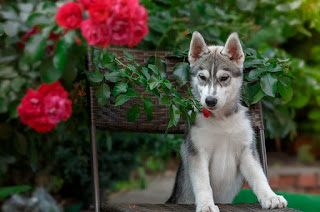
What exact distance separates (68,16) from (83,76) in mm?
801

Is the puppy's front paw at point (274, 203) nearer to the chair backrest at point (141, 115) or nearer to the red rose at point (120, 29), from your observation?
the chair backrest at point (141, 115)

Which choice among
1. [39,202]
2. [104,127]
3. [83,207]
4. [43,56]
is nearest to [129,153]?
[83,207]

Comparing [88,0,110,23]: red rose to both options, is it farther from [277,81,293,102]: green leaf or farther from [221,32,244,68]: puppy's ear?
[277,81,293,102]: green leaf

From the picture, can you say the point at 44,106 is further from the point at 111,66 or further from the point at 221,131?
the point at 221,131

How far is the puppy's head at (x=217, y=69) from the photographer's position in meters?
2.26

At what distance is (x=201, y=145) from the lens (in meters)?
2.34

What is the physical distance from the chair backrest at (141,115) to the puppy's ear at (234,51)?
0.34m

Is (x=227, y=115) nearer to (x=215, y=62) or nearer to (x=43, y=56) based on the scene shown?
(x=215, y=62)

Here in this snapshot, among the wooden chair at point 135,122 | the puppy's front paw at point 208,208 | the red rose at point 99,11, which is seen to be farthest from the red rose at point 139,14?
the puppy's front paw at point 208,208

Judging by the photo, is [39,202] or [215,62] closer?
[215,62]

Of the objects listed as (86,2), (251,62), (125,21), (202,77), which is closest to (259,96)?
(251,62)

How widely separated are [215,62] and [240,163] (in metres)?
0.58

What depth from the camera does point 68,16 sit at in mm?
1430

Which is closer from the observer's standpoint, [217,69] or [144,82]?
[144,82]
